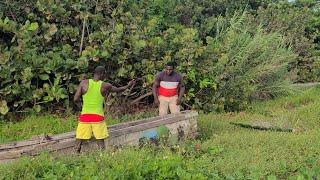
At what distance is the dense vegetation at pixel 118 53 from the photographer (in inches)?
389

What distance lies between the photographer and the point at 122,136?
820 centimetres

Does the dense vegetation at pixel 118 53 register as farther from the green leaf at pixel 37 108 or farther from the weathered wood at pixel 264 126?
the weathered wood at pixel 264 126

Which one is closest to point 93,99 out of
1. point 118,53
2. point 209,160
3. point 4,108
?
point 209,160

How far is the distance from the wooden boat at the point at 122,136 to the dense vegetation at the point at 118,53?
2.01 metres

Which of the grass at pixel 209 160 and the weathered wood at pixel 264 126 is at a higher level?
the grass at pixel 209 160

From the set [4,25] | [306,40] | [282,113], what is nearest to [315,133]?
[282,113]

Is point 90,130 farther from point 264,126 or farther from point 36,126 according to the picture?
point 264,126

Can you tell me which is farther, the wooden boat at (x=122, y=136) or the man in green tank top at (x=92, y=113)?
the man in green tank top at (x=92, y=113)

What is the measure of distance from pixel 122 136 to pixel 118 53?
3272 millimetres

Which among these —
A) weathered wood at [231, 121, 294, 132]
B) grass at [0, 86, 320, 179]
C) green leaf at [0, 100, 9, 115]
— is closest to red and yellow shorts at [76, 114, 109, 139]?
grass at [0, 86, 320, 179]

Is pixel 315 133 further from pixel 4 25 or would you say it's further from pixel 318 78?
pixel 318 78

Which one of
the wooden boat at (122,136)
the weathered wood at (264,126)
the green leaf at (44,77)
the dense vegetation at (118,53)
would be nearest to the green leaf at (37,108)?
the dense vegetation at (118,53)

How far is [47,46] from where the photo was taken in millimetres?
10625

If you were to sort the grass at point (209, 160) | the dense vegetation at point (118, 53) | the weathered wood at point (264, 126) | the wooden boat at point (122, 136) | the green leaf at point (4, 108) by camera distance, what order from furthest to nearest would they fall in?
the weathered wood at point (264, 126) → the dense vegetation at point (118, 53) → the green leaf at point (4, 108) → the wooden boat at point (122, 136) → the grass at point (209, 160)
